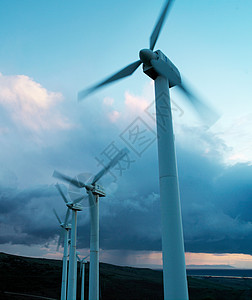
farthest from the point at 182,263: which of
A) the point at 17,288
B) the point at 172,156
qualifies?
the point at 17,288

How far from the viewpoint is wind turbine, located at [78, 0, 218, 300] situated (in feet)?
37.4

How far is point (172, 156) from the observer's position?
13.2 m

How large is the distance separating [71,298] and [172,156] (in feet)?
146

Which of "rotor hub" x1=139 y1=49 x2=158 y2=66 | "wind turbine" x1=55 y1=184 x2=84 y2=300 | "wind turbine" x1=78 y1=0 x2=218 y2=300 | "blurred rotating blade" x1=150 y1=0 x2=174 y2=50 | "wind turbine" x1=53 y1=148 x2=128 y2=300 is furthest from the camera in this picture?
"wind turbine" x1=55 y1=184 x2=84 y2=300

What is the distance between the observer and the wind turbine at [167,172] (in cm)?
1141

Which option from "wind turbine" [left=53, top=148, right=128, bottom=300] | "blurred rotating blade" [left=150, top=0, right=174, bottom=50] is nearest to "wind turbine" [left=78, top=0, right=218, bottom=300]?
"blurred rotating blade" [left=150, top=0, right=174, bottom=50]

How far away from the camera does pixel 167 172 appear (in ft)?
41.9

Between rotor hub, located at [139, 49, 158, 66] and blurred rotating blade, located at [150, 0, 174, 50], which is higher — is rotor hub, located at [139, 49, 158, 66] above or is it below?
below

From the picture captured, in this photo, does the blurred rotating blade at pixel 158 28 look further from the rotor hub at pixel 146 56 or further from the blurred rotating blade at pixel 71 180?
the blurred rotating blade at pixel 71 180

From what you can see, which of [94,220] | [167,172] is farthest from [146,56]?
[94,220]

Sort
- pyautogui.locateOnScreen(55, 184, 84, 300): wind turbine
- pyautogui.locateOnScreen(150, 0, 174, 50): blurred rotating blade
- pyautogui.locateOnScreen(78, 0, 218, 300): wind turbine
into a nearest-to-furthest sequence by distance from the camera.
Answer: pyautogui.locateOnScreen(78, 0, 218, 300): wind turbine → pyautogui.locateOnScreen(150, 0, 174, 50): blurred rotating blade → pyautogui.locateOnScreen(55, 184, 84, 300): wind turbine

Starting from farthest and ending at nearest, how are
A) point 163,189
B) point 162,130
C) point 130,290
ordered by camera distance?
point 130,290 → point 162,130 → point 163,189

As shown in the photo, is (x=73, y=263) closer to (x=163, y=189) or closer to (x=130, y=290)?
(x=163, y=189)

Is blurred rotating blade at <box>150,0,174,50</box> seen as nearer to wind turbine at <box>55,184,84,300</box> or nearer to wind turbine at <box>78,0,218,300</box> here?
wind turbine at <box>78,0,218,300</box>
